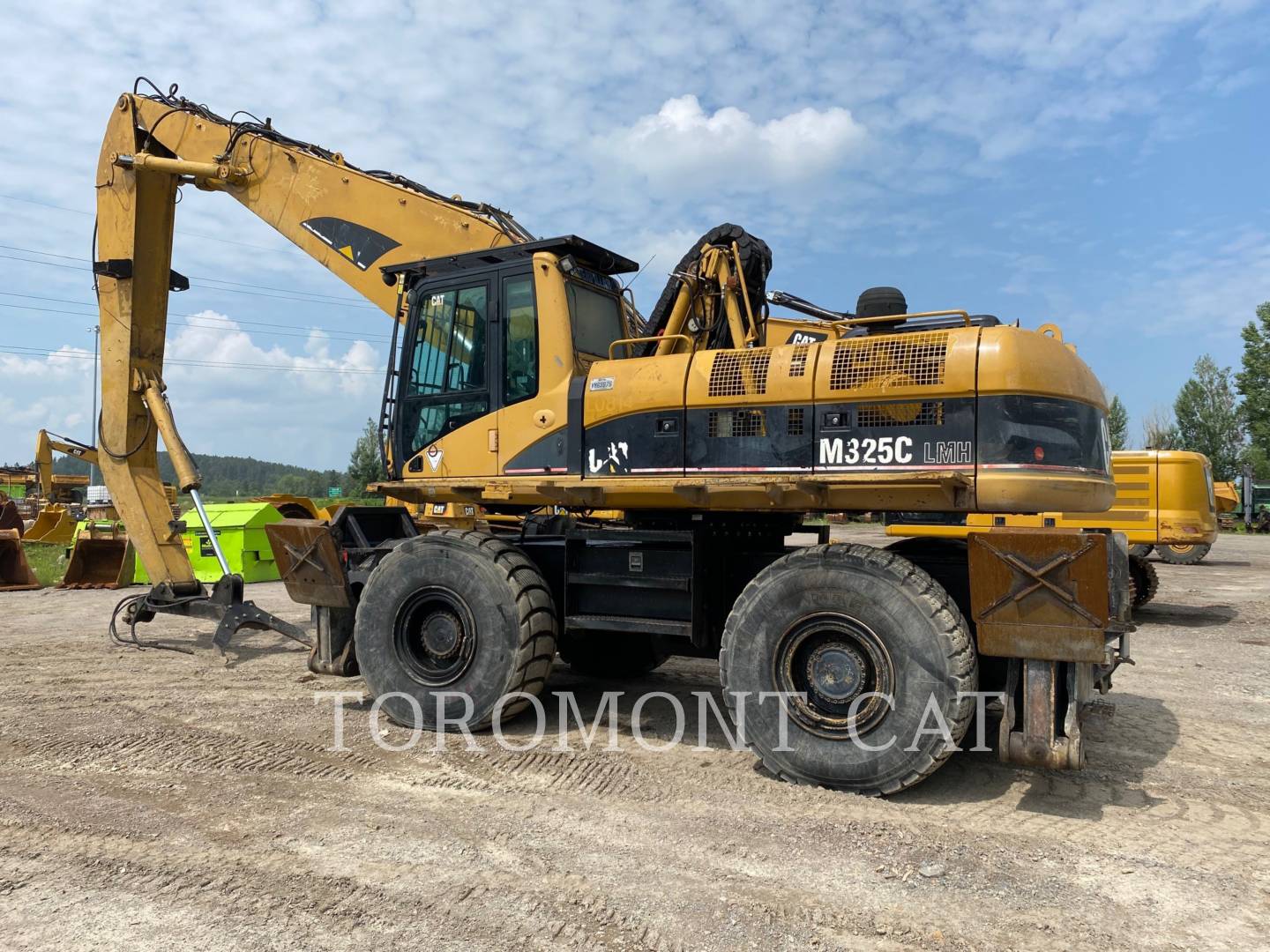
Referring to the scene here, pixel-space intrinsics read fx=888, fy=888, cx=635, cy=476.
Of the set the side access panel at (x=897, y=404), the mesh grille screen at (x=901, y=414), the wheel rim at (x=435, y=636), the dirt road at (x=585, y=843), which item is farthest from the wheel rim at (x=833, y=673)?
the wheel rim at (x=435, y=636)

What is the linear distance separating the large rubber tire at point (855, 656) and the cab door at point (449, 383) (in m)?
2.26

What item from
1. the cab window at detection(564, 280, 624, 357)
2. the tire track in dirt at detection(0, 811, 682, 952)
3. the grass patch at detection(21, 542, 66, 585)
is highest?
the cab window at detection(564, 280, 624, 357)

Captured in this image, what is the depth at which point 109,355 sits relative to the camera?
8953 mm

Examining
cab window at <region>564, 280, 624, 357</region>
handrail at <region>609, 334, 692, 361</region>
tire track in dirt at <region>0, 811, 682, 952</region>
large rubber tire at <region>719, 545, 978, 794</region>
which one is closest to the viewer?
tire track in dirt at <region>0, 811, 682, 952</region>

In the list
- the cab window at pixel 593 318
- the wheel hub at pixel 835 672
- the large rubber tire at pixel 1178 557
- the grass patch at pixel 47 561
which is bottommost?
the grass patch at pixel 47 561

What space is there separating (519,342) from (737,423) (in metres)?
1.75

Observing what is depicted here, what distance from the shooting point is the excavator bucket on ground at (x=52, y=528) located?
70.8 ft

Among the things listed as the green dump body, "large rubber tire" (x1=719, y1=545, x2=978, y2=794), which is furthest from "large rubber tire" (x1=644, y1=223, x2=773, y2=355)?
the green dump body

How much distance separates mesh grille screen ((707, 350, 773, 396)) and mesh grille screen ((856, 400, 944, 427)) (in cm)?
62

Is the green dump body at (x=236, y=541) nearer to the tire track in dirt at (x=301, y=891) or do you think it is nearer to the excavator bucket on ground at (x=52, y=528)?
the excavator bucket on ground at (x=52, y=528)

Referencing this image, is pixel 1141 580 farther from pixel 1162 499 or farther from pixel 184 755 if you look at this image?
pixel 184 755

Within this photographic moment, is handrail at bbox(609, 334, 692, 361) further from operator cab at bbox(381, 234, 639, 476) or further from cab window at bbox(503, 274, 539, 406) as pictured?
cab window at bbox(503, 274, 539, 406)

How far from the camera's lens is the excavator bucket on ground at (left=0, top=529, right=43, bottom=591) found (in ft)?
47.3

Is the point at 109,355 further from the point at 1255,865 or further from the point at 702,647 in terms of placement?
the point at 1255,865
